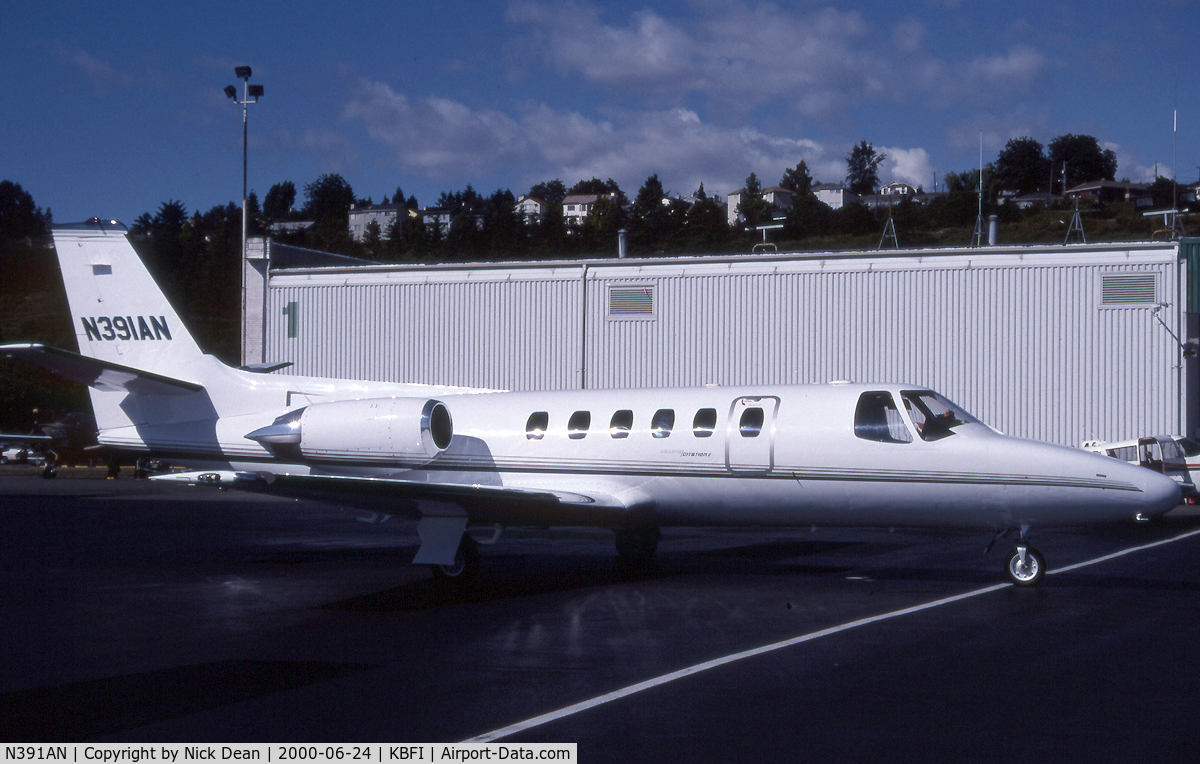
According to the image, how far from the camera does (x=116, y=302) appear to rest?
55.7ft

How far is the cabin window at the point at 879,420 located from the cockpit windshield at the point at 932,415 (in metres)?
0.16

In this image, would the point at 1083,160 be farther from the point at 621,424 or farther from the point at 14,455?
the point at 621,424

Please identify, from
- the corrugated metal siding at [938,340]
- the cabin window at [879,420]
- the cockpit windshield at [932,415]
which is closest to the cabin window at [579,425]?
the cabin window at [879,420]

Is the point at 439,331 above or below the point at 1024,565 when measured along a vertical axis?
above

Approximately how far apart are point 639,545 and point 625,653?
6.07 meters

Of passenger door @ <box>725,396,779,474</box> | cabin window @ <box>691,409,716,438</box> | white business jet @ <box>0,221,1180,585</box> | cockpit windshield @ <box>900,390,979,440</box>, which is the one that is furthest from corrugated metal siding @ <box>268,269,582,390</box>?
cockpit windshield @ <box>900,390,979,440</box>

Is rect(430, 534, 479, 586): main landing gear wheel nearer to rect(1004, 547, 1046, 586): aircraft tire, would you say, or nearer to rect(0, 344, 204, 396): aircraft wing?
rect(0, 344, 204, 396): aircraft wing

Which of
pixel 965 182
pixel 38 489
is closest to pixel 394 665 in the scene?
pixel 38 489

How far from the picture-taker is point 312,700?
727cm

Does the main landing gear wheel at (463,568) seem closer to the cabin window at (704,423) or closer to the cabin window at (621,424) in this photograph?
the cabin window at (621,424)

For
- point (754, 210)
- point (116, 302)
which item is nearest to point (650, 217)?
point (754, 210)

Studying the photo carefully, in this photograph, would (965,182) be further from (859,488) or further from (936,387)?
(859,488)

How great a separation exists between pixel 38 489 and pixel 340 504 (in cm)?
2334

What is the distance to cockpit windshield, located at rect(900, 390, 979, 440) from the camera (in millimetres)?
12828
